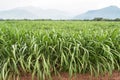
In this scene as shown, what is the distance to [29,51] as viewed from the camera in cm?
312

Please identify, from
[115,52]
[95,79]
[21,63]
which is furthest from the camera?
[115,52]

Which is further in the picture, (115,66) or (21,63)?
(115,66)

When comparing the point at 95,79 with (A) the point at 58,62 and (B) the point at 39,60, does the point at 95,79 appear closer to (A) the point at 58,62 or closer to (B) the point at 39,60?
(A) the point at 58,62

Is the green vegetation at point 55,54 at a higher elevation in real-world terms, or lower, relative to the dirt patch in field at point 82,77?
higher

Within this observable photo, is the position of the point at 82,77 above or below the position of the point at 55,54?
below

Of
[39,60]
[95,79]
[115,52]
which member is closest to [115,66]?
[115,52]

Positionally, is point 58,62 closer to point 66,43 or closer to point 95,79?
point 66,43

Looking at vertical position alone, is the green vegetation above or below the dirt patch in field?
above

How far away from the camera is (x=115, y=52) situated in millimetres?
3322

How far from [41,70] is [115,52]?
90cm

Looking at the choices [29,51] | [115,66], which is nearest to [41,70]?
[29,51]

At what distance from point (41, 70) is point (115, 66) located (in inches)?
34.9

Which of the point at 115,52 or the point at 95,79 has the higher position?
the point at 115,52

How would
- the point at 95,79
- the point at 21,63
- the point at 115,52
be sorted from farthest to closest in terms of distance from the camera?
the point at 115,52, the point at 95,79, the point at 21,63
